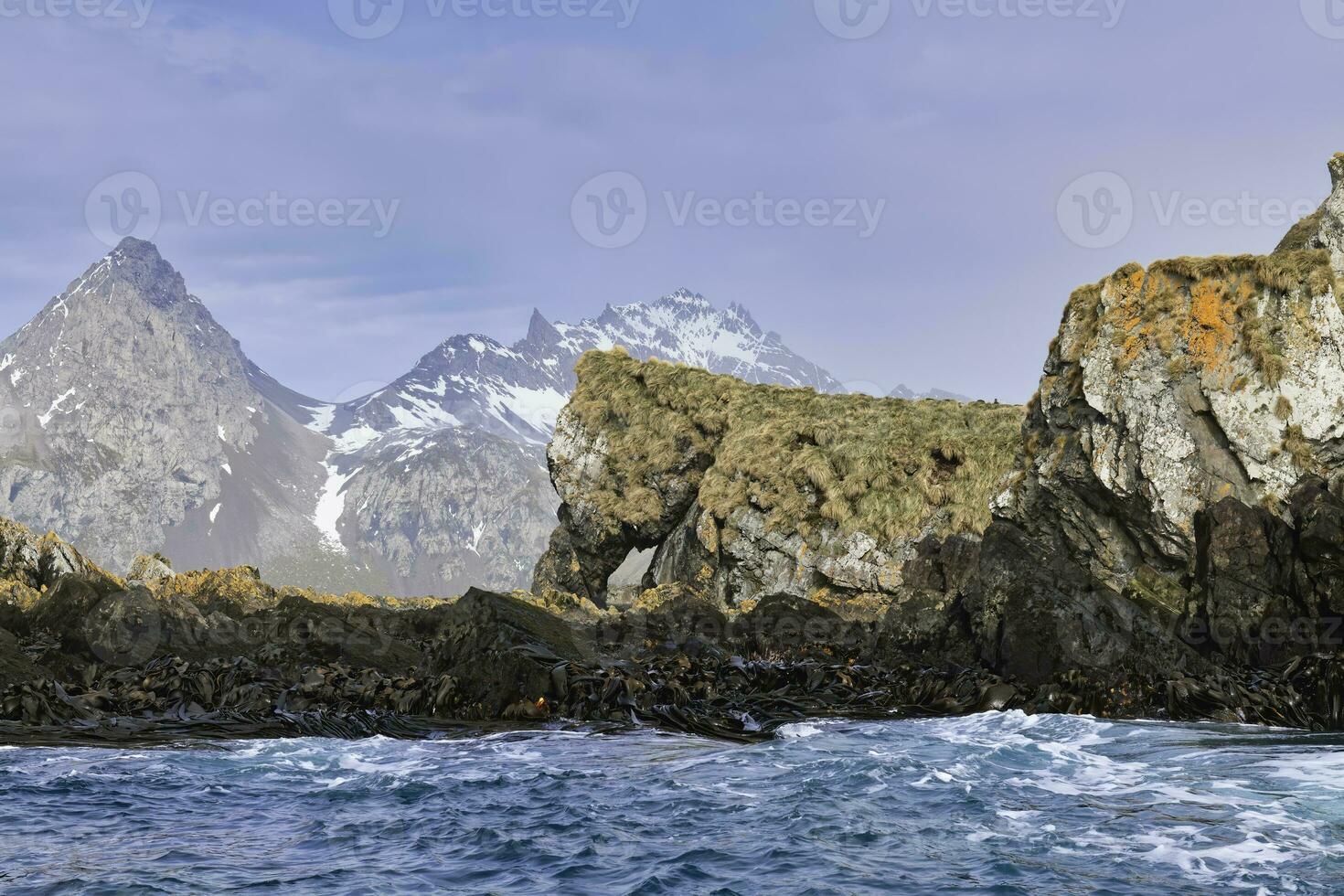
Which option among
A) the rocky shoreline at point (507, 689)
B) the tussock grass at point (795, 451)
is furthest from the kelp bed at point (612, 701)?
the tussock grass at point (795, 451)

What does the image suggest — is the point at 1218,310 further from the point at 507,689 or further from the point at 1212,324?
the point at 507,689

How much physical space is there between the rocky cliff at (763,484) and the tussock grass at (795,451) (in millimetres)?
56

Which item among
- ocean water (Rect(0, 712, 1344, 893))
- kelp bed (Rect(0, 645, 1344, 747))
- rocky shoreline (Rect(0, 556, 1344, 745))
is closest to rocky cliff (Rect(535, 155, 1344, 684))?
kelp bed (Rect(0, 645, 1344, 747))

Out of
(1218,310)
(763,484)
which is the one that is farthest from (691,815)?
(763,484)

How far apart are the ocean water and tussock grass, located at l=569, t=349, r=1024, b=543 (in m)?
22.3

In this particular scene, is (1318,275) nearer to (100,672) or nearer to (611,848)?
(611,848)

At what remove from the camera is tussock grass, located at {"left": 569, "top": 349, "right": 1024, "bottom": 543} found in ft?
114

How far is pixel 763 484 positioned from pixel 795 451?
1.73 meters

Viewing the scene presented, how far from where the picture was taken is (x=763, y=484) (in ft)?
120

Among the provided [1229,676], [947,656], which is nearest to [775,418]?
[947,656]

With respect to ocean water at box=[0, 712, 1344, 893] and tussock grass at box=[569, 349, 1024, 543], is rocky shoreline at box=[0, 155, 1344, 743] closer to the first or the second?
tussock grass at box=[569, 349, 1024, 543]

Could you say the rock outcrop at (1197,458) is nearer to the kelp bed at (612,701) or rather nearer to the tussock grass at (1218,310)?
the tussock grass at (1218,310)

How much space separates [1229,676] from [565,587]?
1193 inches

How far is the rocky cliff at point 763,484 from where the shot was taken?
34.0 m
